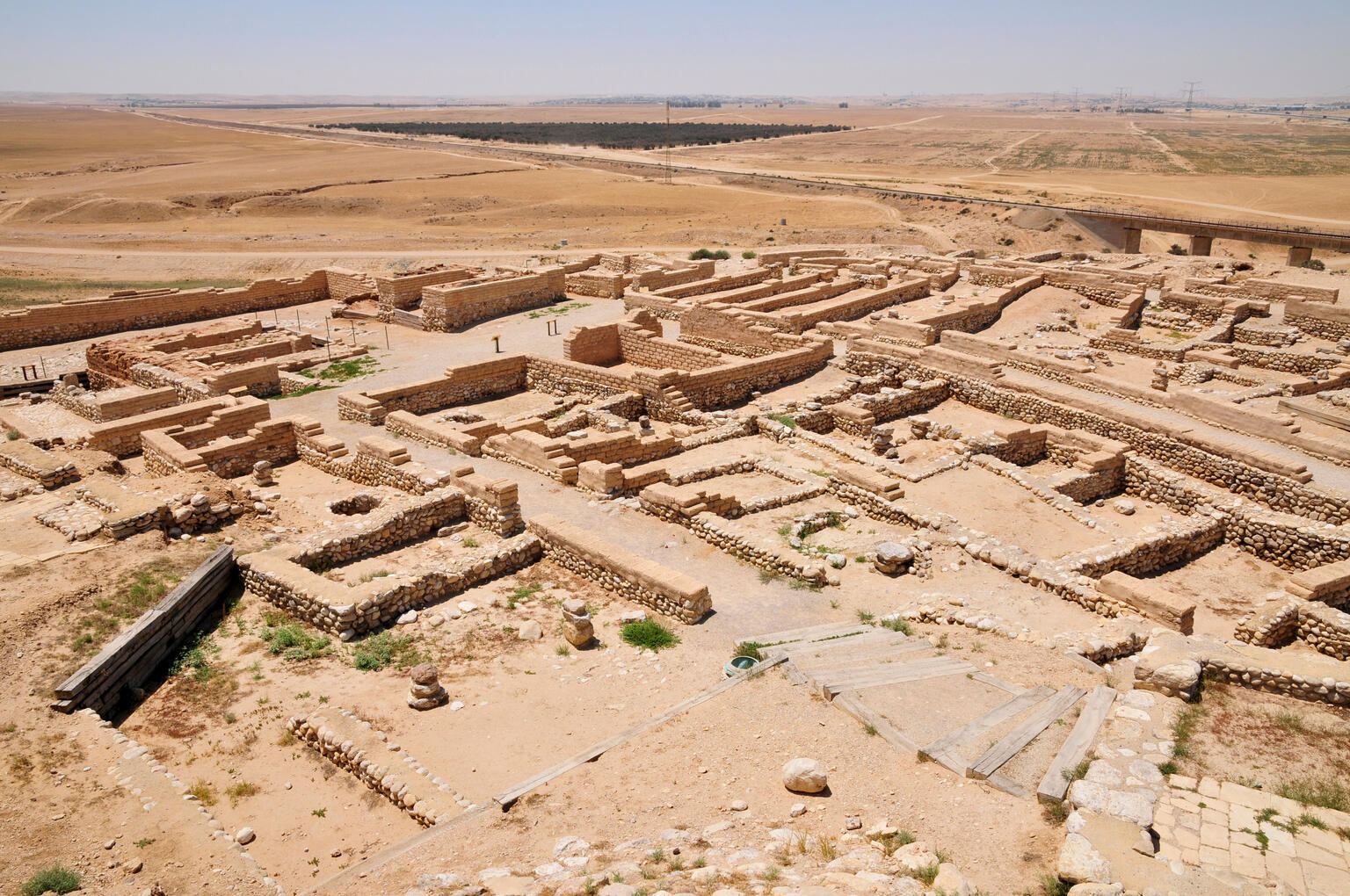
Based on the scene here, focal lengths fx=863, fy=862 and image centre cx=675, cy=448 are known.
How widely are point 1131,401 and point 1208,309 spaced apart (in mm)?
10265

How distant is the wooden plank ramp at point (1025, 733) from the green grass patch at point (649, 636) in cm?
442

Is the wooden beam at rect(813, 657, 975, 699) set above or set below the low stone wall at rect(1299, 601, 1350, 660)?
above

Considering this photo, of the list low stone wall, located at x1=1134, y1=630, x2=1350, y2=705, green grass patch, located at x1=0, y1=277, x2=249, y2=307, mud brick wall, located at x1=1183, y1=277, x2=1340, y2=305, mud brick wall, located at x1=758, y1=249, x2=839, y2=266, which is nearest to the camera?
low stone wall, located at x1=1134, y1=630, x2=1350, y2=705

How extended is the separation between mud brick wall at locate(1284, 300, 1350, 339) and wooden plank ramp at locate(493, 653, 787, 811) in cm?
2317

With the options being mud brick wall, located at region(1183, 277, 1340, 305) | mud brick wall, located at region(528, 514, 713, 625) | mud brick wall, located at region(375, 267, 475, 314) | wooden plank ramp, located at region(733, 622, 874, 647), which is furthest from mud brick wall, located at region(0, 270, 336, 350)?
mud brick wall, located at region(1183, 277, 1340, 305)

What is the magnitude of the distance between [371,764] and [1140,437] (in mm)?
15898

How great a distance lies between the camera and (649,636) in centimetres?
1121

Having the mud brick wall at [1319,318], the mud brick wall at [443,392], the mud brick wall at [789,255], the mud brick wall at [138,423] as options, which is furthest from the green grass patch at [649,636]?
the mud brick wall at [789,255]

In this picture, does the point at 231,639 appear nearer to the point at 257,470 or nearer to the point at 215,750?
the point at 215,750

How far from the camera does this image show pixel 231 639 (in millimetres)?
11406

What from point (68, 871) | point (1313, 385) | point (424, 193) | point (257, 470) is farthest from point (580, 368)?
point (424, 193)

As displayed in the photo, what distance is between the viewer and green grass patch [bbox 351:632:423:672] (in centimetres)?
1078

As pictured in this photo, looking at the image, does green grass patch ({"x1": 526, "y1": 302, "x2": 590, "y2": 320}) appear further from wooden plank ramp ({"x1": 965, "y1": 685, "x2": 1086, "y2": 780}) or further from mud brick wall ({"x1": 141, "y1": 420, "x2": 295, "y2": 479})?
wooden plank ramp ({"x1": 965, "y1": 685, "x2": 1086, "y2": 780})

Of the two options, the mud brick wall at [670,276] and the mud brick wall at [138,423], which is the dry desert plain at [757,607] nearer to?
the mud brick wall at [670,276]
